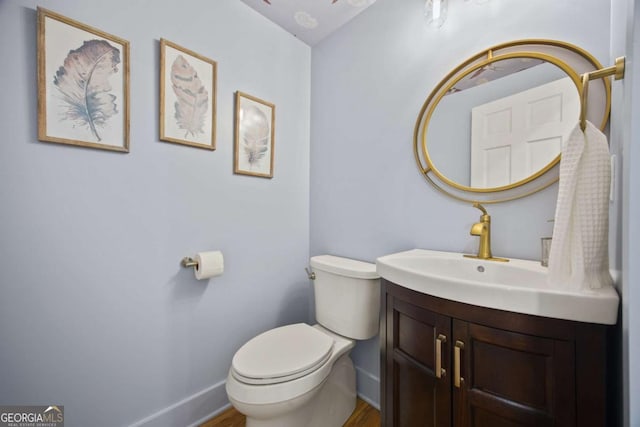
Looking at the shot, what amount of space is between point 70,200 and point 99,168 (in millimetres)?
160

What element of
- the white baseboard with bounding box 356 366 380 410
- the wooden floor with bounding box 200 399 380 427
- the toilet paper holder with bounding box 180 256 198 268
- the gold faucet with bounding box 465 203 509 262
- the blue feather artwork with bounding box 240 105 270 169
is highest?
the blue feather artwork with bounding box 240 105 270 169

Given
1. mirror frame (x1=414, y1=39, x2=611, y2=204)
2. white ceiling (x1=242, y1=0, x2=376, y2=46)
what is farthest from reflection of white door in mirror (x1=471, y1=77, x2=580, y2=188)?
white ceiling (x1=242, y1=0, x2=376, y2=46)

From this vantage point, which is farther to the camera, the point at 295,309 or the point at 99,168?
the point at 295,309

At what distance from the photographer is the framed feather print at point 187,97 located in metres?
1.17

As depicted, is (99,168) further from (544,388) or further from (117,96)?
(544,388)

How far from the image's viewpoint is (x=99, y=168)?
103 cm

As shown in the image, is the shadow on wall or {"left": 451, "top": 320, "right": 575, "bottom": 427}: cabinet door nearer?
{"left": 451, "top": 320, "right": 575, "bottom": 427}: cabinet door

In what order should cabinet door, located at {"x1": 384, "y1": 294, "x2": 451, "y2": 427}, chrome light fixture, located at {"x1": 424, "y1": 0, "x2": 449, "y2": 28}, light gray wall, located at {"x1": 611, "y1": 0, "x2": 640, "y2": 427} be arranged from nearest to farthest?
light gray wall, located at {"x1": 611, "y1": 0, "x2": 640, "y2": 427}
cabinet door, located at {"x1": 384, "y1": 294, "x2": 451, "y2": 427}
chrome light fixture, located at {"x1": 424, "y1": 0, "x2": 449, "y2": 28}

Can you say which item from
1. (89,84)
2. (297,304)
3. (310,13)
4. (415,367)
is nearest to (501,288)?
(415,367)

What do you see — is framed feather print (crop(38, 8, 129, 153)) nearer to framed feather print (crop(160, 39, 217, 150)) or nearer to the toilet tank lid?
framed feather print (crop(160, 39, 217, 150))

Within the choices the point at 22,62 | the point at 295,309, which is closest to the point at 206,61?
the point at 22,62

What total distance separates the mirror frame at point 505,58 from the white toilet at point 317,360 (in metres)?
0.56

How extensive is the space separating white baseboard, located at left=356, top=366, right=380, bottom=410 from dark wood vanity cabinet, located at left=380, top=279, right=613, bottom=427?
1.82 feet

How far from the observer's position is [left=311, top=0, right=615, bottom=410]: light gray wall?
947 mm
